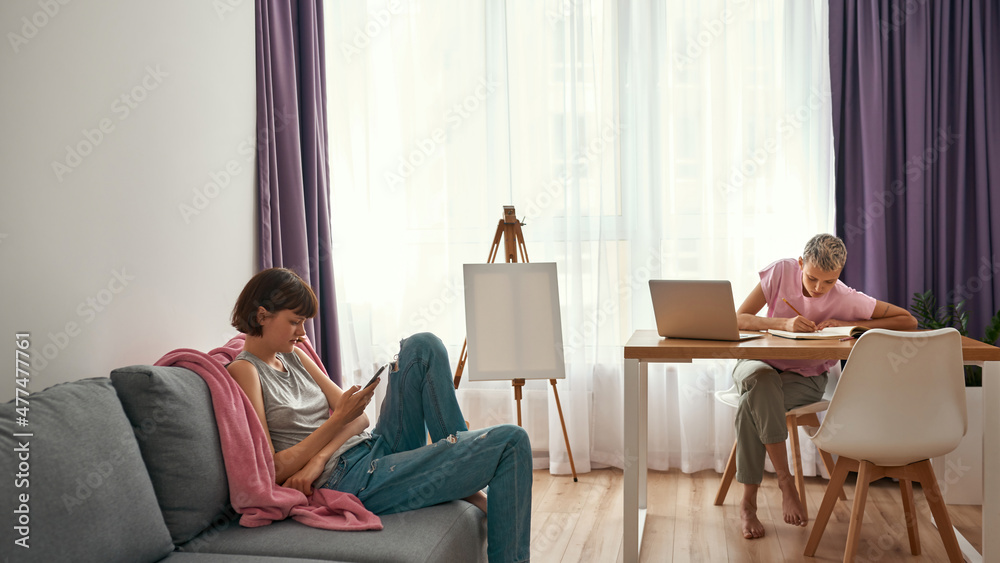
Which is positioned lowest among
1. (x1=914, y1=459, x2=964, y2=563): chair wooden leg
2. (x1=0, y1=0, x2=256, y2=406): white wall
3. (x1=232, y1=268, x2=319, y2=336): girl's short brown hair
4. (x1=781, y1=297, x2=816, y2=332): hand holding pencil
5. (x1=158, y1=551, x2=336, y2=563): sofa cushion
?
(x1=914, y1=459, x2=964, y2=563): chair wooden leg

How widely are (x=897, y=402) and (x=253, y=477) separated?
6.16ft

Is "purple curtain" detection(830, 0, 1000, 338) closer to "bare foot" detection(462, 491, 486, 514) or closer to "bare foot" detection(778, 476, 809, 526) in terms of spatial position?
"bare foot" detection(778, 476, 809, 526)

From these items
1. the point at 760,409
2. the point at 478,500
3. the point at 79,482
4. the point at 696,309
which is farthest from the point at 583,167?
the point at 79,482

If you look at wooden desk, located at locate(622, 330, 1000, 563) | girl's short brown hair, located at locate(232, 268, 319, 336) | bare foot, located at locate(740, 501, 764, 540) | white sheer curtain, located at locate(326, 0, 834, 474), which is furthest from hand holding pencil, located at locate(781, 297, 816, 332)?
girl's short brown hair, located at locate(232, 268, 319, 336)

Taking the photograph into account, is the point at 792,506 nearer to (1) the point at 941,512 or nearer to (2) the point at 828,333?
(1) the point at 941,512

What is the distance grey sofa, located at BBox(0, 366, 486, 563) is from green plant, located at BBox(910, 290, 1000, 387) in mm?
2244

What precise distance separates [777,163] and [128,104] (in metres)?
2.73

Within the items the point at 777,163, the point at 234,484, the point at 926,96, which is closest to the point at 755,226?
the point at 777,163

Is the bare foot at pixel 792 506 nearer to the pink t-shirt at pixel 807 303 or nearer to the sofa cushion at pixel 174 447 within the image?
the pink t-shirt at pixel 807 303

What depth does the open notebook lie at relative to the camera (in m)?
2.41

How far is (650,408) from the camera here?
3.43m

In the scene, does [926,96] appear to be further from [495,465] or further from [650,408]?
→ [495,465]

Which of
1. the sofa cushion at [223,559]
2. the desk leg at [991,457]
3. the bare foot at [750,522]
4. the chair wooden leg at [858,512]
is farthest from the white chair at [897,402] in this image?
the sofa cushion at [223,559]

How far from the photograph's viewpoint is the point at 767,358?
7.36 ft
